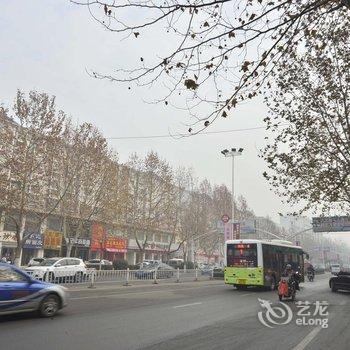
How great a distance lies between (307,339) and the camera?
29.9ft

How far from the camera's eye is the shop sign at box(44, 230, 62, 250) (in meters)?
47.9

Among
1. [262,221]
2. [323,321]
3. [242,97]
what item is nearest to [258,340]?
[323,321]

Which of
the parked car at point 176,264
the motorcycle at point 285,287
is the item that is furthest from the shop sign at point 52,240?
the motorcycle at point 285,287

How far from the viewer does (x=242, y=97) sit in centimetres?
837

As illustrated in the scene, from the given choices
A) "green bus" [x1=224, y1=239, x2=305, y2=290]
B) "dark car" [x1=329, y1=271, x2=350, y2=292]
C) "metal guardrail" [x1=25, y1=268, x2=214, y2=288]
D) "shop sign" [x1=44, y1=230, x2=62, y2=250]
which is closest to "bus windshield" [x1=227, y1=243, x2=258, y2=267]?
A: "green bus" [x1=224, y1=239, x2=305, y2=290]

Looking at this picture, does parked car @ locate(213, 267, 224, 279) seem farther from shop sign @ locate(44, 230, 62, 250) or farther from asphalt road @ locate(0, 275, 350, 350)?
asphalt road @ locate(0, 275, 350, 350)

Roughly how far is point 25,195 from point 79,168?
825cm

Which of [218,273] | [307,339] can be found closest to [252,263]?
[218,273]

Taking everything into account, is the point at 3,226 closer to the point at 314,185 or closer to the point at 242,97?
the point at 314,185

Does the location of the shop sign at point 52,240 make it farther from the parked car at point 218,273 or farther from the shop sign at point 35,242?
the parked car at point 218,273

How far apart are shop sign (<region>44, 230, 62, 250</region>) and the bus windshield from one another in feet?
90.5

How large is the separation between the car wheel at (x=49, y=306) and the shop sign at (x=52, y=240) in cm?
3774

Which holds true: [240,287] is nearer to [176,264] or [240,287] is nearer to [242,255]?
[242,255]

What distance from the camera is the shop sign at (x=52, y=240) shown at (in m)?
47.9
